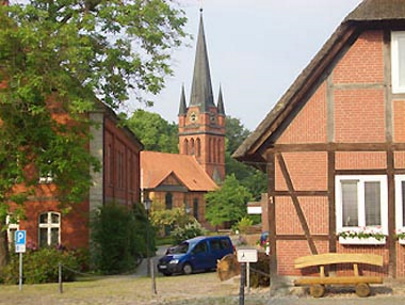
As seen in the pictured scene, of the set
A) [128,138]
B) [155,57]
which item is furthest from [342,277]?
A: [128,138]

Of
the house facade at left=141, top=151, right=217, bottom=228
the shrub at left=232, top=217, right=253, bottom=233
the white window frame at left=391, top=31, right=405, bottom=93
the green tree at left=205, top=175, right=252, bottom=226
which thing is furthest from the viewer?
the house facade at left=141, top=151, right=217, bottom=228

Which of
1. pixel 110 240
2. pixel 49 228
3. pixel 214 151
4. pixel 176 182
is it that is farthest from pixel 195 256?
pixel 214 151

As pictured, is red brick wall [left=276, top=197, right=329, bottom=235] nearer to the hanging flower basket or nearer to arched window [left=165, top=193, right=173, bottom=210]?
the hanging flower basket

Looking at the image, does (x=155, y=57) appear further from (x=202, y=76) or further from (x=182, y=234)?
(x=202, y=76)

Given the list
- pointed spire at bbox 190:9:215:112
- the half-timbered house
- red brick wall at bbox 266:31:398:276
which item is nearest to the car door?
red brick wall at bbox 266:31:398:276

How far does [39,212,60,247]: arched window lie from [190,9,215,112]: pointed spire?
79.0 metres

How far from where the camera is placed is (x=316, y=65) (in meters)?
18.8

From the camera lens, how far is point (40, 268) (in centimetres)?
2700

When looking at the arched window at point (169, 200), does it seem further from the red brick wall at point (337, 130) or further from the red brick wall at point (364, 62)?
the red brick wall at point (364, 62)

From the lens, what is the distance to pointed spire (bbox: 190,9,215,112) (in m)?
110

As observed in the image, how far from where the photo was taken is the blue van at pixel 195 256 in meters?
31.1

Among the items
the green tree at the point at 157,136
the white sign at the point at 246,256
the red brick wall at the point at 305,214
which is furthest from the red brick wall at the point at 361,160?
the green tree at the point at 157,136

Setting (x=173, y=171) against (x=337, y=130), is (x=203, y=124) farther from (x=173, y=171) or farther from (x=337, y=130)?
(x=337, y=130)

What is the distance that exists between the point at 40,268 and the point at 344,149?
13.3m
